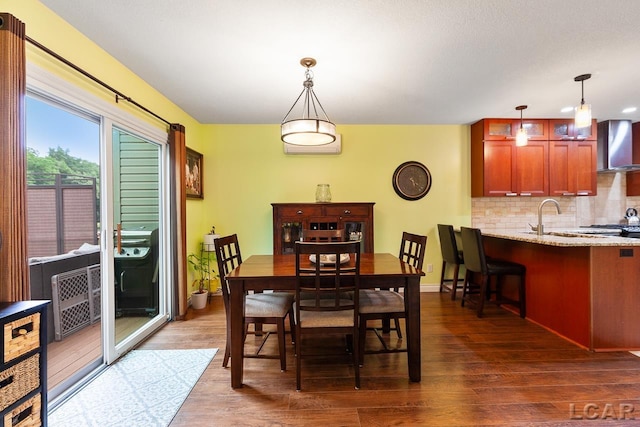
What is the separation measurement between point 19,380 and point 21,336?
0.55ft

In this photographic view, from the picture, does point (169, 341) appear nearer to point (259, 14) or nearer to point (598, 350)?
point (259, 14)

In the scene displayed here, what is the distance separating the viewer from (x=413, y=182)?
4.08m

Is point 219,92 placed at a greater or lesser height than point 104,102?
greater

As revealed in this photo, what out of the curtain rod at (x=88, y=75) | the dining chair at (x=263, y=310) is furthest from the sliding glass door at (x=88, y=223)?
the dining chair at (x=263, y=310)

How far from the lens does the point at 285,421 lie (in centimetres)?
161

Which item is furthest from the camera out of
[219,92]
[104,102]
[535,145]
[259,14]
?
[535,145]

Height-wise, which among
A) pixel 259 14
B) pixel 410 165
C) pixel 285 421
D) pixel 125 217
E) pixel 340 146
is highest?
pixel 259 14

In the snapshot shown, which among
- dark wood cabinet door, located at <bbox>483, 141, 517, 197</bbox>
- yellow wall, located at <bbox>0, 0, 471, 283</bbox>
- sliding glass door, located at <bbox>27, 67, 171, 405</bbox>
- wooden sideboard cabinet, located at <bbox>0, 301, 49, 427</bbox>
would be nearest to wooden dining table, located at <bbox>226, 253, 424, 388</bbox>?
wooden sideboard cabinet, located at <bbox>0, 301, 49, 427</bbox>

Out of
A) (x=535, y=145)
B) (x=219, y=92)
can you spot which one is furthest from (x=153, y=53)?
(x=535, y=145)

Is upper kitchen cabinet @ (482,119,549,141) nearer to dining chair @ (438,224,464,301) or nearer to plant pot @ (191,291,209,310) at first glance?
dining chair @ (438,224,464,301)

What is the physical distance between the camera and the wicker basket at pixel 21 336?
3.48 ft

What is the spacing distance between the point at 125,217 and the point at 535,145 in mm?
4791

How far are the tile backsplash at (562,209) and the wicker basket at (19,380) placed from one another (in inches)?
176

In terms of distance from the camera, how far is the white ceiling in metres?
1.72
